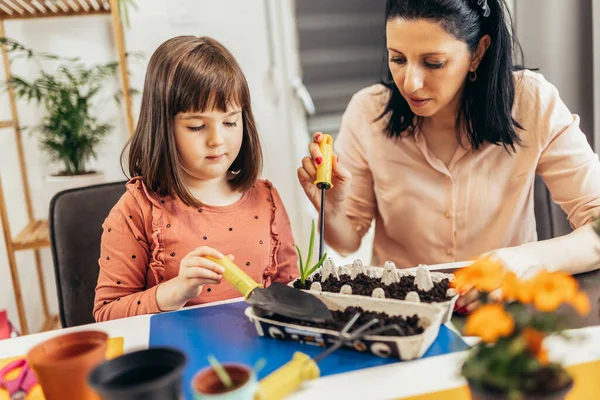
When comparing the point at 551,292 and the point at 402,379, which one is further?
the point at 402,379

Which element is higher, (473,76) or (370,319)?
(473,76)

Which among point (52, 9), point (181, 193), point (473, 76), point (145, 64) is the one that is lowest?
point (181, 193)

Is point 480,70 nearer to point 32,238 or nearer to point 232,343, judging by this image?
point 232,343

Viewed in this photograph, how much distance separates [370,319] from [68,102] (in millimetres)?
1382

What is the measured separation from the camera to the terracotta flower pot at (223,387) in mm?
478

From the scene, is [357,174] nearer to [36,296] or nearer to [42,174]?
[42,174]

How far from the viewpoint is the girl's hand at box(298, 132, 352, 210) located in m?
1.05

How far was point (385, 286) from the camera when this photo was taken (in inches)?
31.7

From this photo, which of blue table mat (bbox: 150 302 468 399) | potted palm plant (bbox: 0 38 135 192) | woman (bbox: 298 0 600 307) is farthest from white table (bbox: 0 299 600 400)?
potted palm plant (bbox: 0 38 135 192)

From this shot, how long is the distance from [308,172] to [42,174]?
1.29 m

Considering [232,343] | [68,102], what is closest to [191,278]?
[232,343]

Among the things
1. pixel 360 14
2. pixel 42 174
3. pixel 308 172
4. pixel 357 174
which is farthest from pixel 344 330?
pixel 360 14

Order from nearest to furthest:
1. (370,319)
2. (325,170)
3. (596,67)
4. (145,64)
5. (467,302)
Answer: (370,319) → (467,302) → (325,170) → (596,67) → (145,64)

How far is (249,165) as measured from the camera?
3.83 ft
